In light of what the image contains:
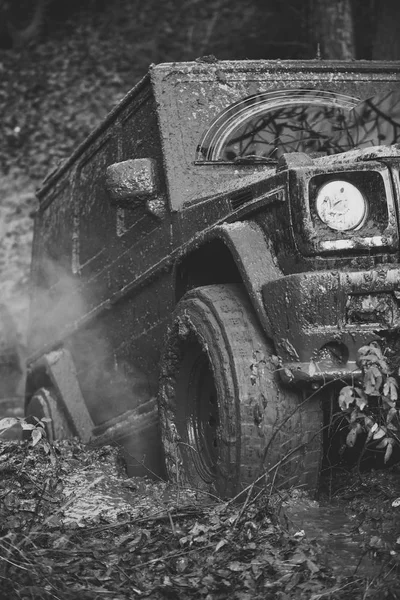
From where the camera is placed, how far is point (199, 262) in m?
4.60

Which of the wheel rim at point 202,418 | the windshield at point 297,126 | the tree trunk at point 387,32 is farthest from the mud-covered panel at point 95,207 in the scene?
the tree trunk at point 387,32

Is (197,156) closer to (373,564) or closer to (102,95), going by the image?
(373,564)

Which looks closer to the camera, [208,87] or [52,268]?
[208,87]

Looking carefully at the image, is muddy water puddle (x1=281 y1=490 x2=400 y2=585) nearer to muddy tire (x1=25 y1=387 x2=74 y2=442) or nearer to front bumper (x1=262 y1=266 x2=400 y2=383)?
front bumper (x1=262 y1=266 x2=400 y2=383)

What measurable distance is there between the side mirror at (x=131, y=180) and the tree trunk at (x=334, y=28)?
20.7ft

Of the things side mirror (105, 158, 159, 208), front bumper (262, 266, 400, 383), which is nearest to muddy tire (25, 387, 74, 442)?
side mirror (105, 158, 159, 208)

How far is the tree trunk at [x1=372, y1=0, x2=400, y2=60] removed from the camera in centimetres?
1051

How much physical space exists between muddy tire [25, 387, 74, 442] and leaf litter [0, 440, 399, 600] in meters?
1.99

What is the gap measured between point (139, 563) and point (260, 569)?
0.41 m

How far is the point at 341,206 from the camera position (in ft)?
12.4

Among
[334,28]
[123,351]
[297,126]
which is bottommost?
[123,351]

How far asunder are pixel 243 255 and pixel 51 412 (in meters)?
2.76

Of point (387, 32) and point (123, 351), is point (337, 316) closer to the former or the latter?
point (123, 351)

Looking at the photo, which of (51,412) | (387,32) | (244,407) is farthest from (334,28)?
(244,407)
